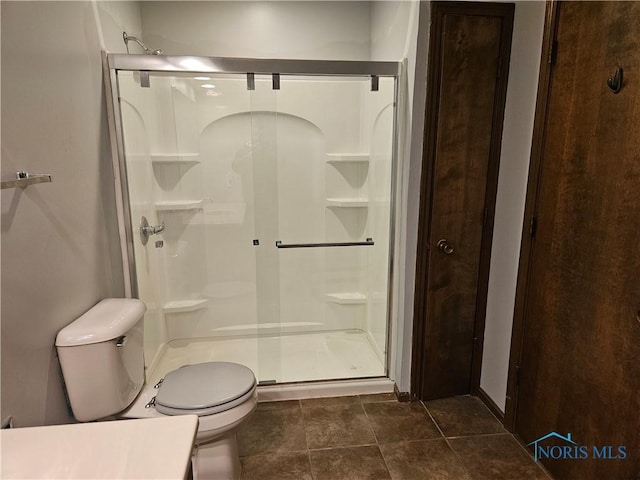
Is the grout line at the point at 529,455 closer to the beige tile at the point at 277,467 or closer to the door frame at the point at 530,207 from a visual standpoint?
the door frame at the point at 530,207

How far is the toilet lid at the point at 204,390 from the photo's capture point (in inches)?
66.1

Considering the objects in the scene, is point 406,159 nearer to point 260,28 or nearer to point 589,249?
point 589,249

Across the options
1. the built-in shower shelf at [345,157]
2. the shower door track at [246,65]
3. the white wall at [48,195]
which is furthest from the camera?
the built-in shower shelf at [345,157]

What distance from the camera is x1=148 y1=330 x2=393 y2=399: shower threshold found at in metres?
2.54

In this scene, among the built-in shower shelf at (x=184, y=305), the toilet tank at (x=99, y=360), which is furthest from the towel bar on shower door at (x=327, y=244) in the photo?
the toilet tank at (x=99, y=360)

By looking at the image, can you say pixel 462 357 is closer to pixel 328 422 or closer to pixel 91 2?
pixel 328 422

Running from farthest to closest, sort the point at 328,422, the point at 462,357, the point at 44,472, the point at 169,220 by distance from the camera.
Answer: the point at 169,220 < the point at 462,357 < the point at 328,422 < the point at 44,472

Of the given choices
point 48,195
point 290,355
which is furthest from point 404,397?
point 48,195

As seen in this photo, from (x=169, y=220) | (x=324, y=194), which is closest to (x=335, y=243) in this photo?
(x=324, y=194)

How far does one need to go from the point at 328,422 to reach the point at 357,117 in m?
1.97

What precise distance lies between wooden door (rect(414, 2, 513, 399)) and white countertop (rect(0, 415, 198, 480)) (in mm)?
1623

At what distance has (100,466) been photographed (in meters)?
0.87

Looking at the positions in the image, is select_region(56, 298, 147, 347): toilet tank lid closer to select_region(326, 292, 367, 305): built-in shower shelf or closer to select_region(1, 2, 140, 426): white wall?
select_region(1, 2, 140, 426): white wall

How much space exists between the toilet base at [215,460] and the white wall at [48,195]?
0.55m
